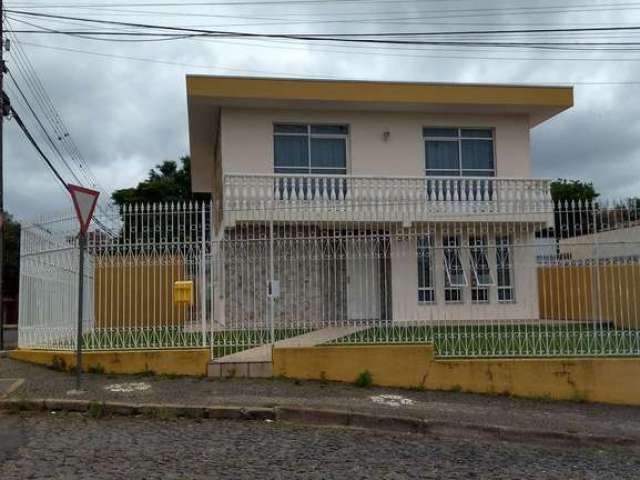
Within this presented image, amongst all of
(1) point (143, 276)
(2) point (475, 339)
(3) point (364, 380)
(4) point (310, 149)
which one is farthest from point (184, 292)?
(4) point (310, 149)

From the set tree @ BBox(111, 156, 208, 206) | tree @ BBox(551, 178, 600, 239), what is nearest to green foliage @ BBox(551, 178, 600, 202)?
tree @ BBox(111, 156, 208, 206)

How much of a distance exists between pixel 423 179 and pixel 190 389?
28.6 feet

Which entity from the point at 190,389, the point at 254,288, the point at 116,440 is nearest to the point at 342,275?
the point at 254,288

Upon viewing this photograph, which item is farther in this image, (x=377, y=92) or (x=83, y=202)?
(x=377, y=92)

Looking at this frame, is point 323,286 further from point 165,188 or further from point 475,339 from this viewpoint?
point 165,188

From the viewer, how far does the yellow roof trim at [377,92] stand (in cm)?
1500

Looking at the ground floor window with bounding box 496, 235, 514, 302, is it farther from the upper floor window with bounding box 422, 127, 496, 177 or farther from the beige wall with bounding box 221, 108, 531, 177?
the beige wall with bounding box 221, 108, 531, 177

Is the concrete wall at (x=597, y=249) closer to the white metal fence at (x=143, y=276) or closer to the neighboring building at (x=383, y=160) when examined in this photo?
the neighboring building at (x=383, y=160)

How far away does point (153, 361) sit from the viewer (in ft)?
31.6

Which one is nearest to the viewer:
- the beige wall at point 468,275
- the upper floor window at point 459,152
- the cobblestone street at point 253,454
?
the cobblestone street at point 253,454

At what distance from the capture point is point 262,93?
15203 millimetres

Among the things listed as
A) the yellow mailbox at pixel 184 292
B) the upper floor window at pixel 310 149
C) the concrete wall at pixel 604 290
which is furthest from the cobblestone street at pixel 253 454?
the upper floor window at pixel 310 149

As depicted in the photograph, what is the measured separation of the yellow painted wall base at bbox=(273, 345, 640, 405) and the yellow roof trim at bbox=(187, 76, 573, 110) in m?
7.67

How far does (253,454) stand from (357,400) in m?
2.54
